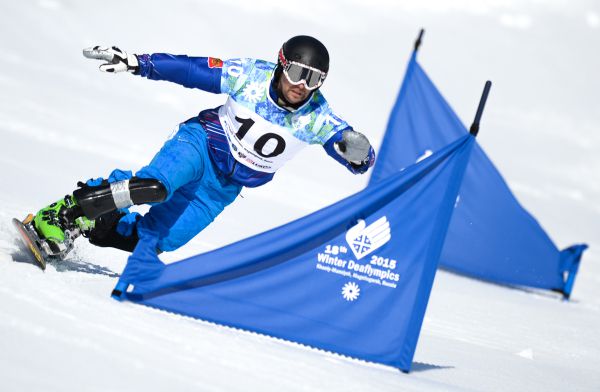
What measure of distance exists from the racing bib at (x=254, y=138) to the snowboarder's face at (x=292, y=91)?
186 millimetres

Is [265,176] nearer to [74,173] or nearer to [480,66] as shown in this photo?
[74,173]

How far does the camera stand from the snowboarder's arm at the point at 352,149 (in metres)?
4.98

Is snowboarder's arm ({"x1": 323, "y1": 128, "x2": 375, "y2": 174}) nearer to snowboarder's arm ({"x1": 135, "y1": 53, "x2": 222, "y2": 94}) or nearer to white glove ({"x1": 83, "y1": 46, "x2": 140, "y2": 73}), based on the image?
snowboarder's arm ({"x1": 135, "y1": 53, "x2": 222, "y2": 94})

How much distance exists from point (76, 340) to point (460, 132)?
6.28 metres

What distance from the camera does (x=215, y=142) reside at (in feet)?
17.2

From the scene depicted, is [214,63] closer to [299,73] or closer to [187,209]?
[299,73]

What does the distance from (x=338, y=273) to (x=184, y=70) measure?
1.34 metres

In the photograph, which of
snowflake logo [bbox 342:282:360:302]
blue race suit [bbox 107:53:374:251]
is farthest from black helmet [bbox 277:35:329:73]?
snowflake logo [bbox 342:282:360:302]

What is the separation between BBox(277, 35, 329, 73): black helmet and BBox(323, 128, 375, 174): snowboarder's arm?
0.36 metres

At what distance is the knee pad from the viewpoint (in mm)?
4734

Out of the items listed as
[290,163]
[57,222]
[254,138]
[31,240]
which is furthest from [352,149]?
[290,163]

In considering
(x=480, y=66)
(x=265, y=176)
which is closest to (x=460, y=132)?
(x=265, y=176)

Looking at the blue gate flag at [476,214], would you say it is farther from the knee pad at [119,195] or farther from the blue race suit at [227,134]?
the knee pad at [119,195]

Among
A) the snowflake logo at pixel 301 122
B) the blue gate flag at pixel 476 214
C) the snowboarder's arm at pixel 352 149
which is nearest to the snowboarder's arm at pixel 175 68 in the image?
the snowflake logo at pixel 301 122
